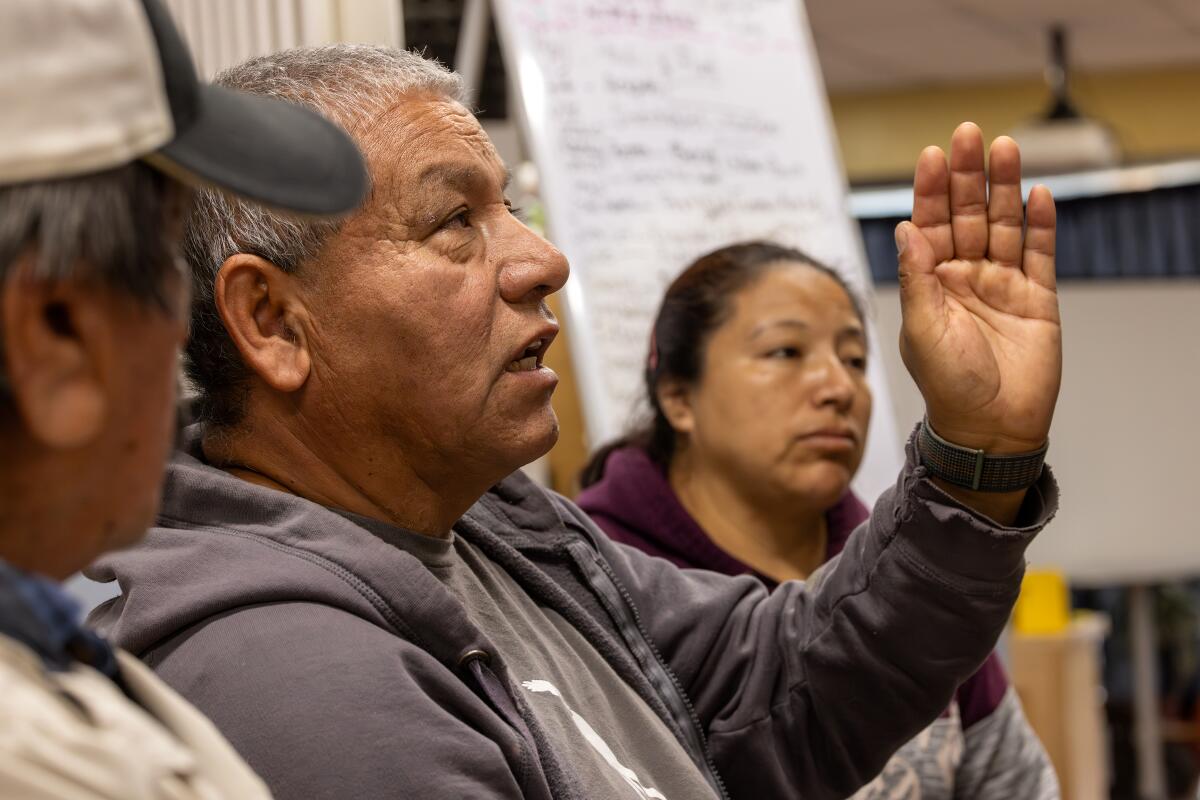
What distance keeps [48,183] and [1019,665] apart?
2.75 m

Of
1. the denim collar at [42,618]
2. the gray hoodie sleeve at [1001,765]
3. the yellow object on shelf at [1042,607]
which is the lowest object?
the yellow object on shelf at [1042,607]

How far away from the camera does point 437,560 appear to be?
1.17 m

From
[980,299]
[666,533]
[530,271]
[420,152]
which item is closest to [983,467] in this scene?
[980,299]

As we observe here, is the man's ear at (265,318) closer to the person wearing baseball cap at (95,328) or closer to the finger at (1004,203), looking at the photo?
the person wearing baseball cap at (95,328)

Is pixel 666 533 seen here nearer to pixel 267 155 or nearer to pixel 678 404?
pixel 678 404

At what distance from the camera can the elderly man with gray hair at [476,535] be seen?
0.95 metres

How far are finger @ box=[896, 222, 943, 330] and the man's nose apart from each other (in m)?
0.30

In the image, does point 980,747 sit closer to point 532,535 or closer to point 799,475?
point 799,475

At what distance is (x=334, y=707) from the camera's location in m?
0.91

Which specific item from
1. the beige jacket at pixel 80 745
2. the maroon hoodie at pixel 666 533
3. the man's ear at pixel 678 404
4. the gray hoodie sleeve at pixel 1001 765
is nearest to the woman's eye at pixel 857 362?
the man's ear at pixel 678 404

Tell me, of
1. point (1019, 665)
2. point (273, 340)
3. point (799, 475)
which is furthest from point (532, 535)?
point (1019, 665)

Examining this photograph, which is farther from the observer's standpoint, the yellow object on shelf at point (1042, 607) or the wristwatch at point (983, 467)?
the yellow object on shelf at point (1042, 607)

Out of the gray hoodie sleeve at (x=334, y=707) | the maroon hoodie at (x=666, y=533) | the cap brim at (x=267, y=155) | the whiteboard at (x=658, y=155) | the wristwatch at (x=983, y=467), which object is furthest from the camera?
the whiteboard at (x=658, y=155)

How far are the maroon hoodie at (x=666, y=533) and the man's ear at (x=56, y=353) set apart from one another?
4.37ft
